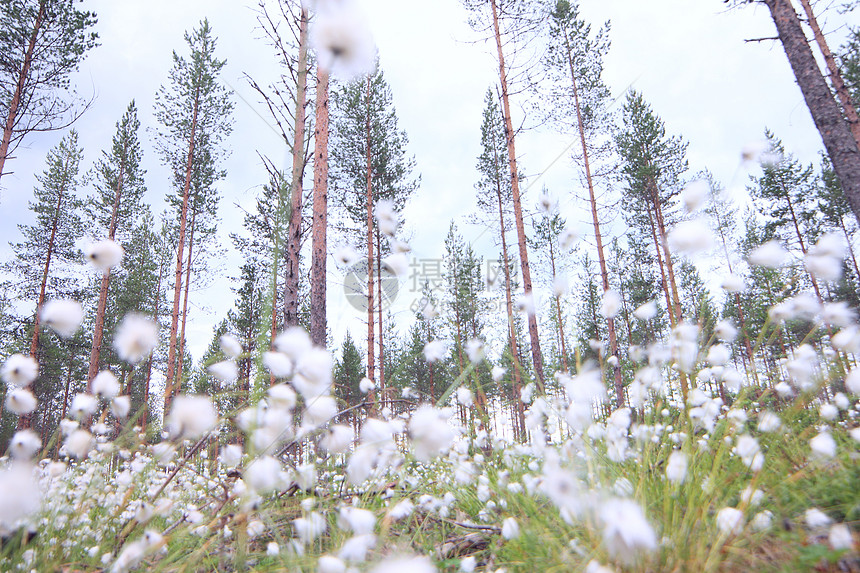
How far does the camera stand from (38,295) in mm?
16609

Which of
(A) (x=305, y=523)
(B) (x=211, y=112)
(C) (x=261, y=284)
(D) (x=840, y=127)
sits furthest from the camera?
(C) (x=261, y=284)

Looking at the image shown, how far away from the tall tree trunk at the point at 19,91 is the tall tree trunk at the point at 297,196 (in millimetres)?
7326

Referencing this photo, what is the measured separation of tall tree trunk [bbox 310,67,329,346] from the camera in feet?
20.4

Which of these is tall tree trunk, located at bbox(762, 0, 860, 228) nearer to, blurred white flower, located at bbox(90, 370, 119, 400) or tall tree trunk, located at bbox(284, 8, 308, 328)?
tall tree trunk, located at bbox(284, 8, 308, 328)

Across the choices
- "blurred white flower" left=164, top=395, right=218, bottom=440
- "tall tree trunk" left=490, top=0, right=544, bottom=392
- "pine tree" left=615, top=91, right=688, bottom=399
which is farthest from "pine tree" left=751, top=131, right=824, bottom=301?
"blurred white flower" left=164, top=395, right=218, bottom=440

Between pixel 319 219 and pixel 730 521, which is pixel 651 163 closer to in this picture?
pixel 319 219

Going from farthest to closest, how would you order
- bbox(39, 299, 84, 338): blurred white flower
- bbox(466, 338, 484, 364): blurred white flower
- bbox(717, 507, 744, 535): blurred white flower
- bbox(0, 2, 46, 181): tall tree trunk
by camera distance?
bbox(0, 2, 46, 181): tall tree trunk
bbox(466, 338, 484, 364): blurred white flower
bbox(39, 299, 84, 338): blurred white flower
bbox(717, 507, 744, 535): blurred white flower

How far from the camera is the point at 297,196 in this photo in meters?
6.32

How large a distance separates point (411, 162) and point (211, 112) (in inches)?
322

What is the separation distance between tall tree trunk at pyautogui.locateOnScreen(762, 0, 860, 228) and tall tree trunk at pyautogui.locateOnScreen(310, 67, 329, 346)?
647 centimetres

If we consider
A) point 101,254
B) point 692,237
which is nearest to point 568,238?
point 692,237

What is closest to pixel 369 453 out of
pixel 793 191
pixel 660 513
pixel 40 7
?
pixel 660 513

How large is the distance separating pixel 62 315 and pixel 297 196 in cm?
490

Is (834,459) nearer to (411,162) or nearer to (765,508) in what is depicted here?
(765,508)
